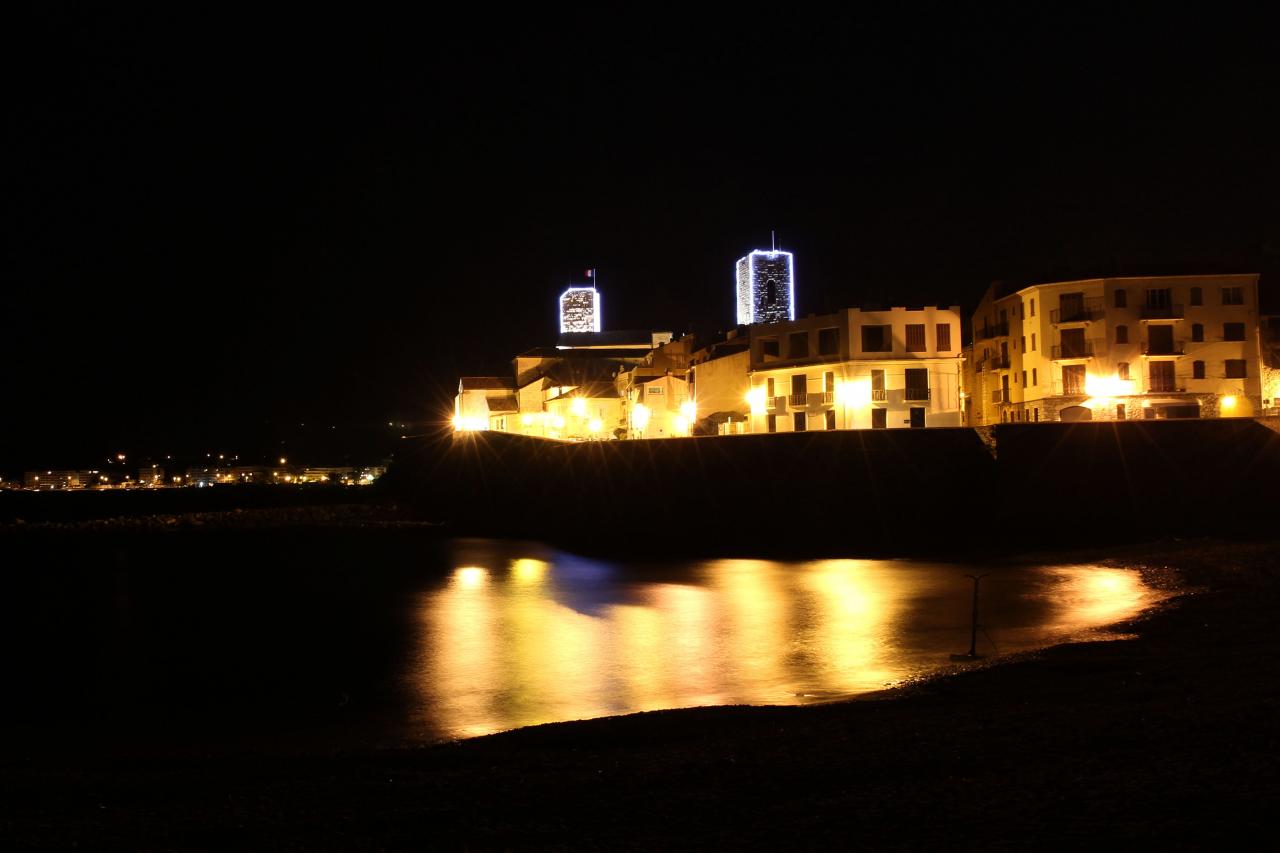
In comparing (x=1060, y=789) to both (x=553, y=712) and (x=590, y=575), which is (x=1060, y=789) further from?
(x=590, y=575)

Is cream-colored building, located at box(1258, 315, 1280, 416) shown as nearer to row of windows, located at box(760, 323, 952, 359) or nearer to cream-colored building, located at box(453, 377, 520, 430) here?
row of windows, located at box(760, 323, 952, 359)

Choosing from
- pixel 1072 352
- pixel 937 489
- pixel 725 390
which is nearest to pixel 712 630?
pixel 937 489

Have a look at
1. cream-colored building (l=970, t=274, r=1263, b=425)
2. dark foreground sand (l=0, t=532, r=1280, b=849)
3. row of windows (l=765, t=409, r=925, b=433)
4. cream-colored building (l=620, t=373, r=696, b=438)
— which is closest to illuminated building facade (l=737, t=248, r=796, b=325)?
cream-colored building (l=620, t=373, r=696, b=438)

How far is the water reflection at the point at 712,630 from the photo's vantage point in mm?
17516

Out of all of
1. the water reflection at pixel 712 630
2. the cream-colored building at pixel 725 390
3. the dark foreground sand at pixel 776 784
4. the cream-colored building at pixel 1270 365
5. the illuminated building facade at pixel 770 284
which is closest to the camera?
the dark foreground sand at pixel 776 784

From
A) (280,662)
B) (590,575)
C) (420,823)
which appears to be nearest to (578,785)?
(420,823)

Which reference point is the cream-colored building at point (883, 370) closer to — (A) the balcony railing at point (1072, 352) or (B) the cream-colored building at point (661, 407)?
(A) the balcony railing at point (1072, 352)

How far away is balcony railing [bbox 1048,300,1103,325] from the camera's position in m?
46.3

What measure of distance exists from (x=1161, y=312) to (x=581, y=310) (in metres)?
58.1

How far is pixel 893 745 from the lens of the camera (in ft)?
33.7

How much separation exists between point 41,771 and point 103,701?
7.24 metres

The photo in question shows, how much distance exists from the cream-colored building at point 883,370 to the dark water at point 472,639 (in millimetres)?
14065

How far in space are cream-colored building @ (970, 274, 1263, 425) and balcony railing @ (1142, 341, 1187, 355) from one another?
0.04 meters

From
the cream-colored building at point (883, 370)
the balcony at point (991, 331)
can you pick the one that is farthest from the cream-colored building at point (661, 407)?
the balcony at point (991, 331)
